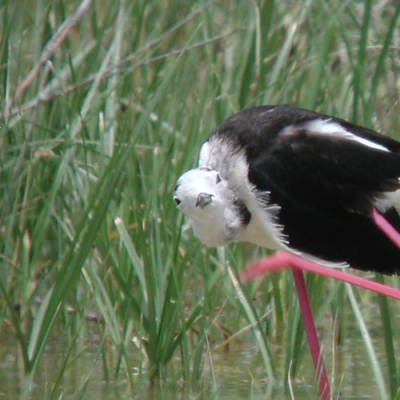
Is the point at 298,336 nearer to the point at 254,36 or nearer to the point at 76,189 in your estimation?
the point at 76,189

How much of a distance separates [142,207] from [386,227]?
0.77m

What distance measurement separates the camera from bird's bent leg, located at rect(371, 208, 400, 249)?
2.12m

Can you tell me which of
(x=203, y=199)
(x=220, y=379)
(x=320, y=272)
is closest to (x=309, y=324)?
(x=220, y=379)

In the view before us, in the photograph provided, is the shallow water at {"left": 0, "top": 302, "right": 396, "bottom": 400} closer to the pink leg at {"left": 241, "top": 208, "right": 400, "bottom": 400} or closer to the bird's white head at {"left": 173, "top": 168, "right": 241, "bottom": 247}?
the pink leg at {"left": 241, "top": 208, "right": 400, "bottom": 400}

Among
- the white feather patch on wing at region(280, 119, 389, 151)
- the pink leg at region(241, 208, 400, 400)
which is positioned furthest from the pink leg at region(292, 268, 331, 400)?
the white feather patch on wing at region(280, 119, 389, 151)

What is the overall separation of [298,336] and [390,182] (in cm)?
47

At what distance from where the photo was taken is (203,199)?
2.13 meters

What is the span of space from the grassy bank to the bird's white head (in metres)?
0.15

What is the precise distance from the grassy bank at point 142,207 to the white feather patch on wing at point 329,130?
289 millimetres

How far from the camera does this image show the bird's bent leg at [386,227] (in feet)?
6.97

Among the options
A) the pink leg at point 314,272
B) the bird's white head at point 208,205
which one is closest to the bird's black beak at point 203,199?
the bird's white head at point 208,205

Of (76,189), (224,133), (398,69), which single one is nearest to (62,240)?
(76,189)

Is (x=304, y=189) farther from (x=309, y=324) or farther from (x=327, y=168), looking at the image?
(x=309, y=324)

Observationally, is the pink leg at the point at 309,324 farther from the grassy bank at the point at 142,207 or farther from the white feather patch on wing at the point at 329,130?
the white feather patch on wing at the point at 329,130
